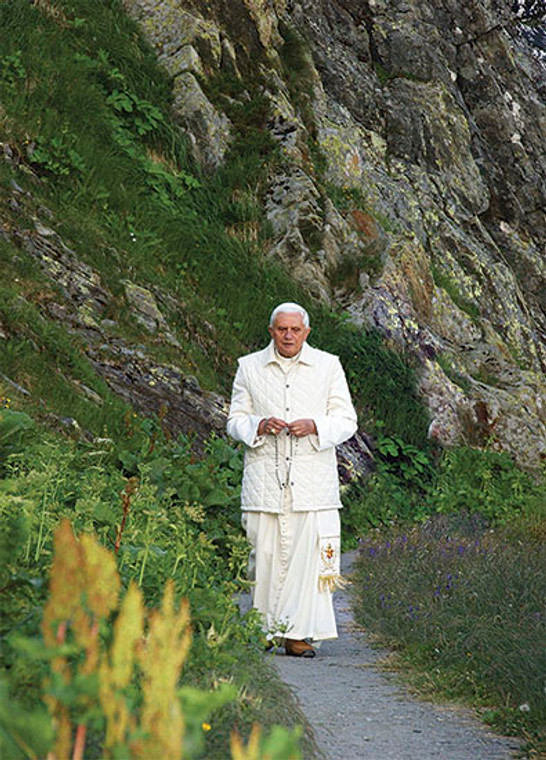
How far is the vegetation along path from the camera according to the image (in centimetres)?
434

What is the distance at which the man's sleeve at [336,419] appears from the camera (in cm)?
655

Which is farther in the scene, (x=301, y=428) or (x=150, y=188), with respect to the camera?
(x=150, y=188)

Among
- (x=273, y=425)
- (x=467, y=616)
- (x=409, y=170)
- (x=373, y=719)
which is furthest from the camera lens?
(x=409, y=170)

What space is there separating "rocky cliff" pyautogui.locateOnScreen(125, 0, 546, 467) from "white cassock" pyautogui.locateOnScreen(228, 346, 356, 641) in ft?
25.2

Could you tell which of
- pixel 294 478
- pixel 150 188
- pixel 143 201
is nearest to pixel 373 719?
pixel 294 478

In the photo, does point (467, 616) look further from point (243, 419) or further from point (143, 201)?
point (143, 201)

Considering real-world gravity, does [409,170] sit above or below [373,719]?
above

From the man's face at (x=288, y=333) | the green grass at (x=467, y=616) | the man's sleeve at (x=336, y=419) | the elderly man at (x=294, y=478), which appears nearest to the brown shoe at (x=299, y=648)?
the elderly man at (x=294, y=478)

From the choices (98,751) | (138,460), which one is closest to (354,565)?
(138,460)

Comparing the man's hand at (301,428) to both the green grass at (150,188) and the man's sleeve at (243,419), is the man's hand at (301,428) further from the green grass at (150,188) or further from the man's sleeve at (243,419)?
the green grass at (150,188)

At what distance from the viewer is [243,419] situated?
6707mm

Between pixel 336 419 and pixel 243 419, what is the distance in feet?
1.91

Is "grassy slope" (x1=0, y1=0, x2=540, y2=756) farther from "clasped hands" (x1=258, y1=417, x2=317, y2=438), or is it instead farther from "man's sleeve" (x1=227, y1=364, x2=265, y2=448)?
"clasped hands" (x1=258, y1=417, x2=317, y2=438)

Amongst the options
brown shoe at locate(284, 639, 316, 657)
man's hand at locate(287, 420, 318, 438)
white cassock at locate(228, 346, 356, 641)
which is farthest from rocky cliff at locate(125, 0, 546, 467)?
brown shoe at locate(284, 639, 316, 657)
